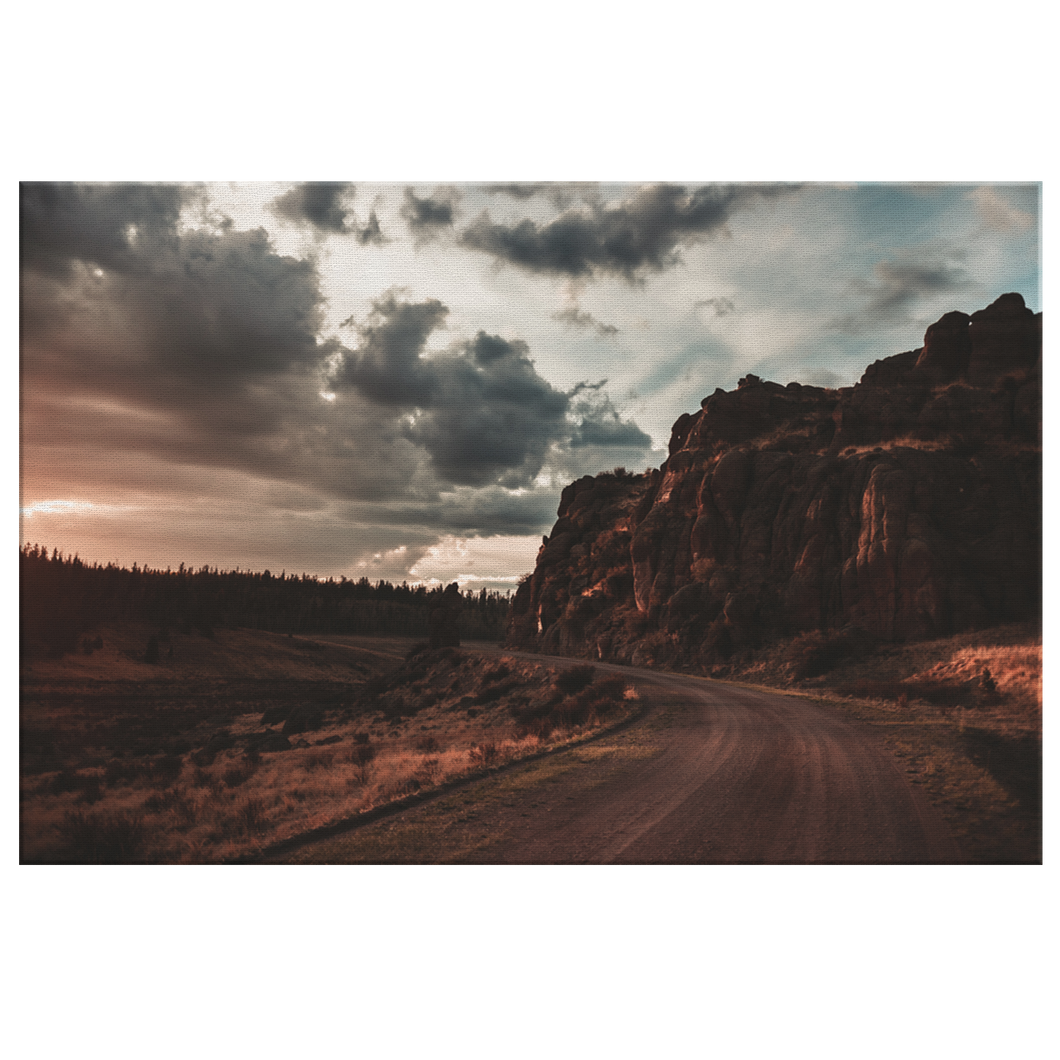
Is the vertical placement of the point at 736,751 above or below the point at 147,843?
above

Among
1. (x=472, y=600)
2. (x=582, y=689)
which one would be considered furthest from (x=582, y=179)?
(x=472, y=600)

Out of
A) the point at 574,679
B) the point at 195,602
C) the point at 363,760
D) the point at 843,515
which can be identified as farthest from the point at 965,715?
the point at 195,602

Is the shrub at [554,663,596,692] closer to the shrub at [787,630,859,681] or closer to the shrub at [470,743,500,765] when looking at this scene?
the shrub at [787,630,859,681]

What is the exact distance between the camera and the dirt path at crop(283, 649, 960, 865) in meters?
9.87

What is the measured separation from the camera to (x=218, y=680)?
38.3 metres

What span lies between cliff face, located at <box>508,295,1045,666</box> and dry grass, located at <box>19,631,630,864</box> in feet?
52.5

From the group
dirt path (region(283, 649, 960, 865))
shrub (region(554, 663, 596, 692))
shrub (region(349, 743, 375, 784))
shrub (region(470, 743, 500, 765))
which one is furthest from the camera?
shrub (region(554, 663, 596, 692))

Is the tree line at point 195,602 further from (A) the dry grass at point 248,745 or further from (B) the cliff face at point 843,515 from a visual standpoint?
(B) the cliff face at point 843,515

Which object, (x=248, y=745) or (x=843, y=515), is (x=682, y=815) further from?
(x=843, y=515)

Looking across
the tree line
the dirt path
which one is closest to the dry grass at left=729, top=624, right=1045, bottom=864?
the dirt path

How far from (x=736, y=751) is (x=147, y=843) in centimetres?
1397

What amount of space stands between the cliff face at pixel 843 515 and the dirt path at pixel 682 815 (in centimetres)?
1618

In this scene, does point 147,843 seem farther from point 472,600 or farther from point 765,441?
point 472,600

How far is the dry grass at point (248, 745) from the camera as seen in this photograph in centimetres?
1223
